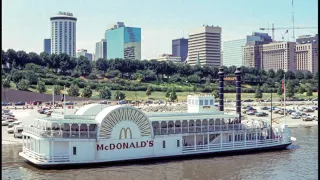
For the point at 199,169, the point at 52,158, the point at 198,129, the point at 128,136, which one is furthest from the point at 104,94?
the point at 199,169

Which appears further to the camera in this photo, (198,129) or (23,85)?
(23,85)

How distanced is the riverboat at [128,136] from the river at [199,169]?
1225 mm

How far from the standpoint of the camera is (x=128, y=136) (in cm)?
3984

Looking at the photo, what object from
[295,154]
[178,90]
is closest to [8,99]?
[178,90]

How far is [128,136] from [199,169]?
7048 mm

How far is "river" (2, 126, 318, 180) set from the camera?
35084 mm

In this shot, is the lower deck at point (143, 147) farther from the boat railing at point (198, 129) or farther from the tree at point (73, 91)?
the tree at point (73, 91)

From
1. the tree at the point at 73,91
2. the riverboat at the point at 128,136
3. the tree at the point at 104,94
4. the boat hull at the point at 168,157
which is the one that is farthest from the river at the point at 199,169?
the tree at the point at 104,94

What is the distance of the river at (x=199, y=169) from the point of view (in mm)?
35084

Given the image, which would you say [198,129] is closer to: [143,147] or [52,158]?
[143,147]

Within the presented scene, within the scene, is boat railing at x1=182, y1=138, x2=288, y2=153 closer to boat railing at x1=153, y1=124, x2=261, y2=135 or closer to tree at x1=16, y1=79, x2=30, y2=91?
boat railing at x1=153, y1=124, x2=261, y2=135

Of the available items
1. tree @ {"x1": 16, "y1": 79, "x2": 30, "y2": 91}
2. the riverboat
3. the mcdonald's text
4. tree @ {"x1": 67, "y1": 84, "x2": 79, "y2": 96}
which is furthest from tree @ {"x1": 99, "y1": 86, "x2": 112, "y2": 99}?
the mcdonald's text

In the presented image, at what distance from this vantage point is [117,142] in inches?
1547

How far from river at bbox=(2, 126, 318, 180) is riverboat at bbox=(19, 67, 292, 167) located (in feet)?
4.02
